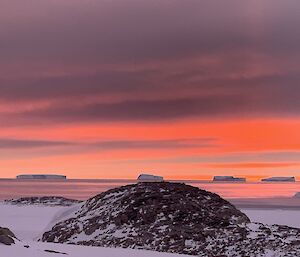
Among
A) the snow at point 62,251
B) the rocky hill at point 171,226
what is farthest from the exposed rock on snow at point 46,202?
the snow at point 62,251

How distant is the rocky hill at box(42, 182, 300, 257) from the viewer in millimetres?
15062

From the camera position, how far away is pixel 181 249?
15.1m

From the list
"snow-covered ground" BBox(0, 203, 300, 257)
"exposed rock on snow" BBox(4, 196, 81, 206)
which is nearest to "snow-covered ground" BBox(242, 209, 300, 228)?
"snow-covered ground" BBox(0, 203, 300, 257)

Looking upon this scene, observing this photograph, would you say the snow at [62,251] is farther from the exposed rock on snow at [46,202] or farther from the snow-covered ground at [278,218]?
the exposed rock on snow at [46,202]

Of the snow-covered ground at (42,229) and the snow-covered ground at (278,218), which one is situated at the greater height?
the snow-covered ground at (278,218)

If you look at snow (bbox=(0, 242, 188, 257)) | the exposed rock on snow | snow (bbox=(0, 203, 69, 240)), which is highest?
the exposed rock on snow

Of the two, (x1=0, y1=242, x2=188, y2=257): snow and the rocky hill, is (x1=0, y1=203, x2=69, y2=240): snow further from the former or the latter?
(x1=0, y1=242, x2=188, y2=257): snow

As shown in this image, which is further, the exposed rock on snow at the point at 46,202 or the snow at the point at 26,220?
the exposed rock on snow at the point at 46,202

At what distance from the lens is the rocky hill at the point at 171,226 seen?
49.4 ft

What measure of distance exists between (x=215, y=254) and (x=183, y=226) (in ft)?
6.78

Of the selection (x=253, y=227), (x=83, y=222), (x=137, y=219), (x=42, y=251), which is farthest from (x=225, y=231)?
(x=42, y=251)

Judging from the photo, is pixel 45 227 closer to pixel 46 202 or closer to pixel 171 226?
pixel 171 226

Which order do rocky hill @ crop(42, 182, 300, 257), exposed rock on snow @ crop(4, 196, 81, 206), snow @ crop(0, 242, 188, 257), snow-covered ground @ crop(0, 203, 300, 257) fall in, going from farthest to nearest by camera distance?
exposed rock on snow @ crop(4, 196, 81, 206), rocky hill @ crop(42, 182, 300, 257), snow-covered ground @ crop(0, 203, 300, 257), snow @ crop(0, 242, 188, 257)

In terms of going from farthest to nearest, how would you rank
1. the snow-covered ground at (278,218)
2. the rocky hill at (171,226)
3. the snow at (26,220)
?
the snow-covered ground at (278,218)
the snow at (26,220)
the rocky hill at (171,226)
